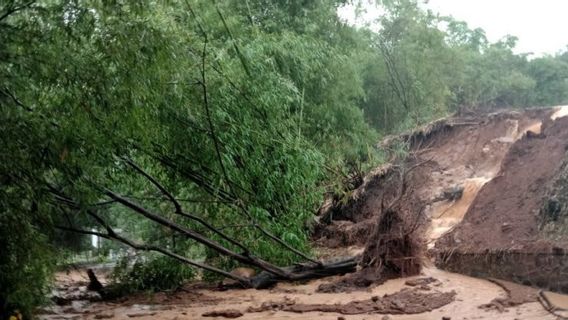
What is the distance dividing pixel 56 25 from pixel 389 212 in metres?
7.25

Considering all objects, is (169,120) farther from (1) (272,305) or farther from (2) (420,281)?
(2) (420,281)

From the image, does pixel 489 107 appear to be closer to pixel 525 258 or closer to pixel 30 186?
pixel 525 258

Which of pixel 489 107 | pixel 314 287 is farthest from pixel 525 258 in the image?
pixel 489 107

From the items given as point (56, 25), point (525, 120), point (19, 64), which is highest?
point (525, 120)

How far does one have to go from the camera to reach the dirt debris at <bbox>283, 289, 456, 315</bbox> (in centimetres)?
778

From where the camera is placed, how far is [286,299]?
359 inches

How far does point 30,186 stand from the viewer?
5.38 m

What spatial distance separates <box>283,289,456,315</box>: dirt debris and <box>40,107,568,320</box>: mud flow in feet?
0.05

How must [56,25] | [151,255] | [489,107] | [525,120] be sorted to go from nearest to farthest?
[56,25] → [151,255] → [525,120] → [489,107]

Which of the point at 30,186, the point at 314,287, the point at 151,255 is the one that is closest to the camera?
the point at 30,186

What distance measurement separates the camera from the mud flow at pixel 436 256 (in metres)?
8.09

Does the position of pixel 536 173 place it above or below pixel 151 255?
above

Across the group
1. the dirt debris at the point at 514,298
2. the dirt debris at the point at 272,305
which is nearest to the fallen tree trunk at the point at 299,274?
the dirt debris at the point at 272,305

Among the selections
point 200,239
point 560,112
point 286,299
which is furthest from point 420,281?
point 560,112
